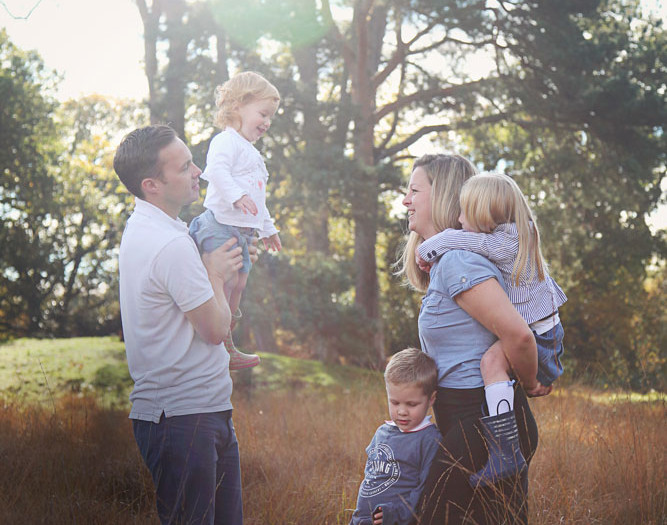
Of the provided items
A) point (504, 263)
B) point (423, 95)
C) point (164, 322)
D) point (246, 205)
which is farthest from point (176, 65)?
point (504, 263)

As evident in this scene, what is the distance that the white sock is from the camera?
2272 millimetres

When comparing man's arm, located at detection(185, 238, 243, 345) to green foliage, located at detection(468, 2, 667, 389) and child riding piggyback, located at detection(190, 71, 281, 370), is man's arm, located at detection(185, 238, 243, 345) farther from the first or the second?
green foliage, located at detection(468, 2, 667, 389)

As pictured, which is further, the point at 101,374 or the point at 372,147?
the point at 372,147

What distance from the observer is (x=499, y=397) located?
228 cm

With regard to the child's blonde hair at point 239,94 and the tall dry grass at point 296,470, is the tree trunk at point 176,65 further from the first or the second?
the child's blonde hair at point 239,94

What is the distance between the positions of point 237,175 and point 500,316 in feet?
6.08

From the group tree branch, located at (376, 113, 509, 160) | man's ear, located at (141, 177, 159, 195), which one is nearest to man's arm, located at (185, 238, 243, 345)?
man's ear, located at (141, 177, 159, 195)

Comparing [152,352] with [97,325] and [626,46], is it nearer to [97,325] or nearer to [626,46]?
[626,46]

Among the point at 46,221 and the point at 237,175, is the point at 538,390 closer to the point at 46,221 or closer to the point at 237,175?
the point at 237,175

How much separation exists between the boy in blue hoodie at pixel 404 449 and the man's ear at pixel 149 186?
1.06 m

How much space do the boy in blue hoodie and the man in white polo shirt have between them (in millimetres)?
595

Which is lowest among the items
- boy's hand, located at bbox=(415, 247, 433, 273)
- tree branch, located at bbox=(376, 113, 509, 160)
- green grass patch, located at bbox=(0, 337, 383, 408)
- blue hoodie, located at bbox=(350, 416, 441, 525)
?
green grass patch, located at bbox=(0, 337, 383, 408)

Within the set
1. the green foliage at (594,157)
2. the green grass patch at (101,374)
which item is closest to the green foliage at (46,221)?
the green grass patch at (101,374)

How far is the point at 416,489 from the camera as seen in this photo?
246 centimetres
